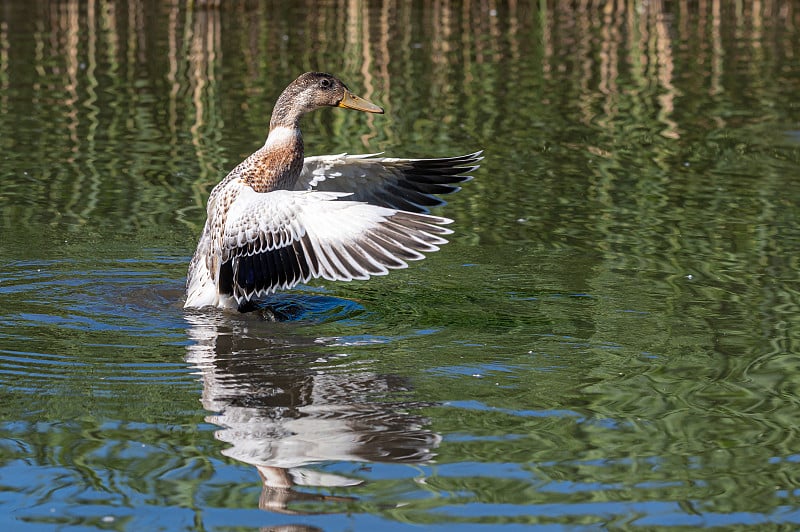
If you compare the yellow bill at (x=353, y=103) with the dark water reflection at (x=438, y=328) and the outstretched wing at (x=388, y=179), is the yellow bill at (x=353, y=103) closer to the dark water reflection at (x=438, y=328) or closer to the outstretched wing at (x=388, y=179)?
the outstretched wing at (x=388, y=179)

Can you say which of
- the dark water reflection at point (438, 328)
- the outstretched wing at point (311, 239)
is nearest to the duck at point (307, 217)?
the outstretched wing at point (311, 239)

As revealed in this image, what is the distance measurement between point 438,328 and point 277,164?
1.55m

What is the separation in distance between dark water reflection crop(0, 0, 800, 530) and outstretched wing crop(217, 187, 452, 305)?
1.23ft

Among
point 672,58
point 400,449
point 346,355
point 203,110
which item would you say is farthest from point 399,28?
point 400,449

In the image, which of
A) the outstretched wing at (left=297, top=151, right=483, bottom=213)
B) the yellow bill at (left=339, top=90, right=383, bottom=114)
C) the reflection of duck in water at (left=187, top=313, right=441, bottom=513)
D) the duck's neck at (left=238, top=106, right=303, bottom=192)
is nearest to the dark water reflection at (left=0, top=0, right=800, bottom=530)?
the reflection of duck in water at (left=187, top=313, right=441, bottom=513)

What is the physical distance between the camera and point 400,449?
5547 millimetres

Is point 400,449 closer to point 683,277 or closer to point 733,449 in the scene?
point 733,449

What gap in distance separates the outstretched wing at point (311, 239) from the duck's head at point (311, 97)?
2.87ft

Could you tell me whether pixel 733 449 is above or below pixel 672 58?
below

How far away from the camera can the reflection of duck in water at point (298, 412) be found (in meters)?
5.27

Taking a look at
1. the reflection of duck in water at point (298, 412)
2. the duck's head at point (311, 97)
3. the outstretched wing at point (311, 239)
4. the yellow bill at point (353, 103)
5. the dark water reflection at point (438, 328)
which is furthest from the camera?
the yellow bill at point (353, 103)

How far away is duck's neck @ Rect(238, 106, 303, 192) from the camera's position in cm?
815

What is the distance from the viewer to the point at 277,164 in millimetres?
8219

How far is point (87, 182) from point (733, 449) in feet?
25.2
